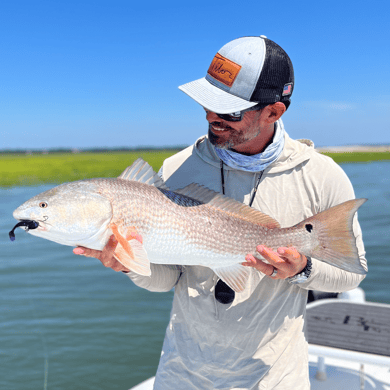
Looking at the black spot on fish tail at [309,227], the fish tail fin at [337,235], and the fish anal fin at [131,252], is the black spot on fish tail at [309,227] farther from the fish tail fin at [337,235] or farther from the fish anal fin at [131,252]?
the fish anal fin at [131,252]

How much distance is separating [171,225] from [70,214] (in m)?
0.49

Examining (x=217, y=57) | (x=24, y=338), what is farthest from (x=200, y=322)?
(x=24, y=338)

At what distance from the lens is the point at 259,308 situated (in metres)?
2.13

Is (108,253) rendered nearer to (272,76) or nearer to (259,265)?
(259,265)

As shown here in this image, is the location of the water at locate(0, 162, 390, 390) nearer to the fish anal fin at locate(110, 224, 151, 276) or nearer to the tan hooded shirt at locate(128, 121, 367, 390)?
the tan hooded shirt at locate(128, 121, 367, 390)

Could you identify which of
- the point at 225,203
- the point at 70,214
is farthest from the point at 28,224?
the point at 225,203

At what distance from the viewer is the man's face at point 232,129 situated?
2010 millimetres

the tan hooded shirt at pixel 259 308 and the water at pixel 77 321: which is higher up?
the tan hooded shirt at pixel 259 308

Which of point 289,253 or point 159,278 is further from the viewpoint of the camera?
point 159,278

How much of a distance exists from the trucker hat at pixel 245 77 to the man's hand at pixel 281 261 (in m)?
0.66

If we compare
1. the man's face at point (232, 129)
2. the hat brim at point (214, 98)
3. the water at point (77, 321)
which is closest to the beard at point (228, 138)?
the man's face at point (232, 129)

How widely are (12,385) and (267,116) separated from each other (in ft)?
18.7

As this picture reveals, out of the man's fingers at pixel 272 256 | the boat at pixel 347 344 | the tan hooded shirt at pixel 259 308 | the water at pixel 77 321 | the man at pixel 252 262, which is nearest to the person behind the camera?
the man's fingers at pixel 272 256

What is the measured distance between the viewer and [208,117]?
80.6 inches
